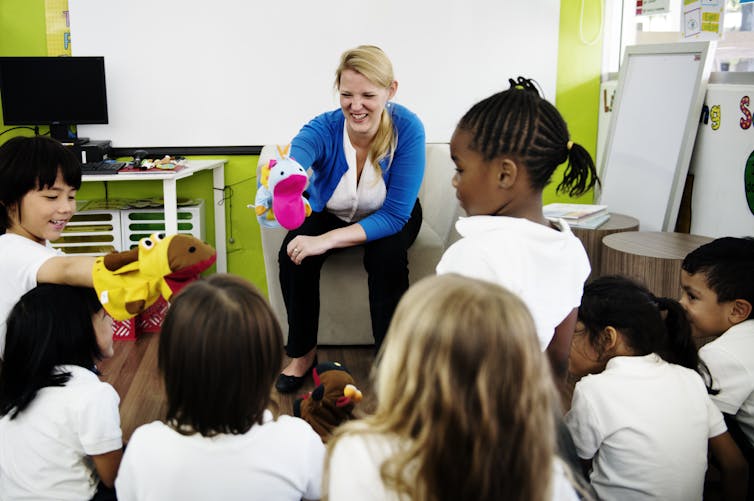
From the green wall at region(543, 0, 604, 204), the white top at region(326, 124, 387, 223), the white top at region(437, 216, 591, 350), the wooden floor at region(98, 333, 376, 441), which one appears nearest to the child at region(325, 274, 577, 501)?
the white top at region(437, 216, 591, 350)

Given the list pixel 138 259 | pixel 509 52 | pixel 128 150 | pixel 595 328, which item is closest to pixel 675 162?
pixel 509 52

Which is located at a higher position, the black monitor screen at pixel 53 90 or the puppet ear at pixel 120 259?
the black monitor screen at pixel 53 90

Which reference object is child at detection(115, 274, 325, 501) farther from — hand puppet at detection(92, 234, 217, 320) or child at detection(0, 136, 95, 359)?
child at detection(0, 136, 95, 359)

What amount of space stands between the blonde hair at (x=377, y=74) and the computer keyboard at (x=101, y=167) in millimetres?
1172

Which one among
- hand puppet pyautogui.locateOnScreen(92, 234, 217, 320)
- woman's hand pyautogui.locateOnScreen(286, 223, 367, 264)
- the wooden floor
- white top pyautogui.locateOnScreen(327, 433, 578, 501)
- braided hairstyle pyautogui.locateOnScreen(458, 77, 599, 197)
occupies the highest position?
braided hairstyle pyautogui.locateOnScreen(458, 77, 599, 197)

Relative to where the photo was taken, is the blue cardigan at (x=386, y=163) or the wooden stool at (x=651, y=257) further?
the blue cardigan at (x=386, y=163)

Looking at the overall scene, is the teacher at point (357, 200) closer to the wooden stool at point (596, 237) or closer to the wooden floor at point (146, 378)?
the wooden floor at point (146, 378)

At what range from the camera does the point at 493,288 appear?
829mm

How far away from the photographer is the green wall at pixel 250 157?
3.50m

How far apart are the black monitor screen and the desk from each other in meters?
0.31

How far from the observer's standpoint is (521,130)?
4.52 ft

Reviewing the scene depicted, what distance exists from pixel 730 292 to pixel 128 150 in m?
2.68

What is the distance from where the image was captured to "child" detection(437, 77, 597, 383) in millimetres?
1318

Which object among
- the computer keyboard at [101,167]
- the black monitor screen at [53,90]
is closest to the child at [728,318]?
the computer keyboard at [101,167]
